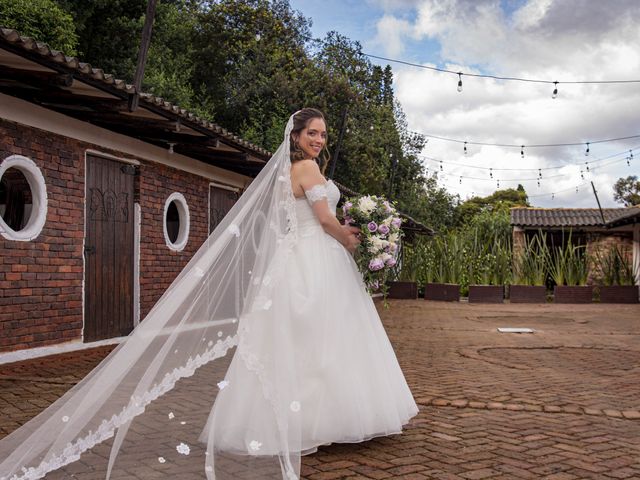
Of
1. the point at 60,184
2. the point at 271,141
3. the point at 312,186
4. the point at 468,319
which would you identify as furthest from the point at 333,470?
the point at 271,141

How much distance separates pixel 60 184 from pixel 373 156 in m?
20.2

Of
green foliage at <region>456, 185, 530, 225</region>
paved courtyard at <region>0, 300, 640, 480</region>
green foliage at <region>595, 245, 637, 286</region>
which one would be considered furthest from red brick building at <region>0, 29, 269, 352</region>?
green foliage at <region>456, 185, 530, 225</region>

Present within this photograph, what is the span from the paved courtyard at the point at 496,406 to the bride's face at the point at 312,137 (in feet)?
5.73

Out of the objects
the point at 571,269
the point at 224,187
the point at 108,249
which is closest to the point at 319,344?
the point at 108,249

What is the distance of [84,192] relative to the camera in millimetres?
7332

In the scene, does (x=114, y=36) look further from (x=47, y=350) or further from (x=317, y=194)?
(x=317, y=194)

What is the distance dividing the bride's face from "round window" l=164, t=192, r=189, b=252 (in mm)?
5858

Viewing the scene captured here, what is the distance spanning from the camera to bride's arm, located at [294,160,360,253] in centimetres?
354

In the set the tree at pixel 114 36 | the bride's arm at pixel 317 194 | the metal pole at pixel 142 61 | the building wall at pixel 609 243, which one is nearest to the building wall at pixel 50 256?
the metal pole at pixel 142 61

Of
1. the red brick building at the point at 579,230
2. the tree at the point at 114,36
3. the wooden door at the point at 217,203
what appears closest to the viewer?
the wooden door at the point at 217,203

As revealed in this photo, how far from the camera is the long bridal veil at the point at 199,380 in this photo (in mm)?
2936

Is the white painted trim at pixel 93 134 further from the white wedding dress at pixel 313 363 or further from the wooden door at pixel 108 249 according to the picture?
the white wedding dress at pixel 313 363

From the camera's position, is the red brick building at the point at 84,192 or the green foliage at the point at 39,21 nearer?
the red brick building at the point at 84,192

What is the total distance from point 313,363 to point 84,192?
16.5 feet
